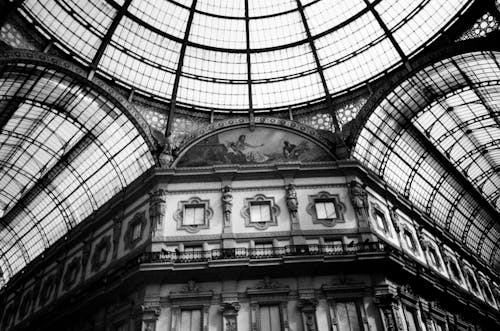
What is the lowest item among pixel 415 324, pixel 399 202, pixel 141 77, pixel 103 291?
pixel 415 324

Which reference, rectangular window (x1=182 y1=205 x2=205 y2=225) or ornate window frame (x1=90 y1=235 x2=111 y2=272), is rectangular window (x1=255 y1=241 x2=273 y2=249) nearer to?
rectangular window (x1=182 y1=205 x2=205 y2=225)

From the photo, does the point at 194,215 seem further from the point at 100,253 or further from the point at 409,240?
the point at 409,240

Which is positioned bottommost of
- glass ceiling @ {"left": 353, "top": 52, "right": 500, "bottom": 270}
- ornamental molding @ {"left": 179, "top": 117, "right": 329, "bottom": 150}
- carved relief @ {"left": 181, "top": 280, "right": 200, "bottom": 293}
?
carved relief @ {"left": 181, "top": 280, "right": 200, "bottom": 293}

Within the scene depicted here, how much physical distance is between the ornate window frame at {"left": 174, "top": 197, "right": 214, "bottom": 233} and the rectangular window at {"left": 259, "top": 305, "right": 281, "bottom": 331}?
618cm

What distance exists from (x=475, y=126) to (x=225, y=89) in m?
23.8

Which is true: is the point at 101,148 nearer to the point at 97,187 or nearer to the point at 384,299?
the point at 97,187

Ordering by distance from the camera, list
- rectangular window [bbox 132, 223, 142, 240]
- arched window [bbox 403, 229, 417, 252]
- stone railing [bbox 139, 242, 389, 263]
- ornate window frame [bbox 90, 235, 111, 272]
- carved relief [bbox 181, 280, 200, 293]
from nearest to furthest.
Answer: carved relief [bbox 181, 280, 200, 293]
stone railing [bbox 139, 242, 389, 263]
rectangular window [bbox 132, 223, 142, 240]
ornate window frame [bbox 90, 235, 111, 272]
arched window [bbox 403, 229, 417, 252]

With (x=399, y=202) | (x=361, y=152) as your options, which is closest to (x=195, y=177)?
(x=361, y=152)

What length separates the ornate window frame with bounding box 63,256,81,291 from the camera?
3111 cm

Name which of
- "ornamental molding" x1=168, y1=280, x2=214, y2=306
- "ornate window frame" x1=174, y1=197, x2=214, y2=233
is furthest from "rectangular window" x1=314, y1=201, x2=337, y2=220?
"ornamental molding" x1=168, y1=280, x2=214, y2=306

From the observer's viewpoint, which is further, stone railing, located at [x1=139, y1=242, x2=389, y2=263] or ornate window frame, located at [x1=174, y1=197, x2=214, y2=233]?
ornate window frame, located at [x1=174, y1=197, x2=214, y2=233]

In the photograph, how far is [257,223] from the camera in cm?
2605

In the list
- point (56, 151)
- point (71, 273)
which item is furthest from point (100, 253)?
point (56, 151)

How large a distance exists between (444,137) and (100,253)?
1229 inches
